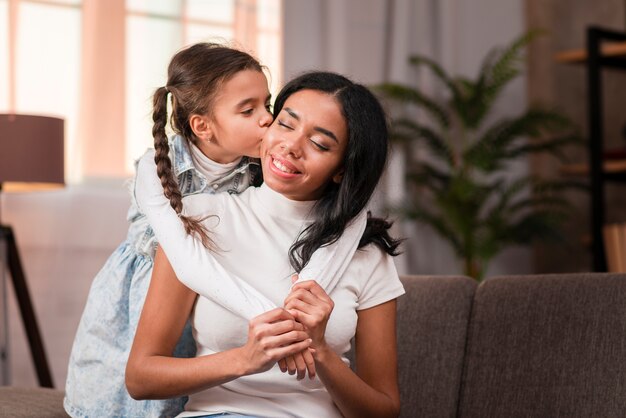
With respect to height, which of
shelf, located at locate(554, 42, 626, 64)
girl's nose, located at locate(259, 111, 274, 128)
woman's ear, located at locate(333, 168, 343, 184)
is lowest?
woman's ear, located at locate(333, 168, 343, 184)

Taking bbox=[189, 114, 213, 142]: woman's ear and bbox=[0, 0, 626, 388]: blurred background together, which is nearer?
bbox=[189, 114, 213, 142]: woman's ear

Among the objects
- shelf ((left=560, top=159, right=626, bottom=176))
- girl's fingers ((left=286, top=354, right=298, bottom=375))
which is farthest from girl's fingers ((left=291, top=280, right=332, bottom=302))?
shelf ((left=560, top=159, right=626, bottom=176))

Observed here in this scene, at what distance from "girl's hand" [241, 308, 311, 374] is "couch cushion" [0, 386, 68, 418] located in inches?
27.4

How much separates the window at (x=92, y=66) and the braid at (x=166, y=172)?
7.37 feet

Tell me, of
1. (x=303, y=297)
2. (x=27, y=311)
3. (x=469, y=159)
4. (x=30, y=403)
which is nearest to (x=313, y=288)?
(x=303, y=297)

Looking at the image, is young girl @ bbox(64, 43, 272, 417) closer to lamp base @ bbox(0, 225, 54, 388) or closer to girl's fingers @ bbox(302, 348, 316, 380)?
girl's fingers @ bbox(302, 348, 316, 380)

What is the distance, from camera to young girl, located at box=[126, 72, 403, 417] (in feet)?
5.15

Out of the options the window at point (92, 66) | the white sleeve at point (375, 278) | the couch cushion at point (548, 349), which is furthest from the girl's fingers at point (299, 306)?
the window at point (92, 66)

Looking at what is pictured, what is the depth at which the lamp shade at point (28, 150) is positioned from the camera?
10.7 ft

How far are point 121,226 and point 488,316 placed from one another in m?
2.42

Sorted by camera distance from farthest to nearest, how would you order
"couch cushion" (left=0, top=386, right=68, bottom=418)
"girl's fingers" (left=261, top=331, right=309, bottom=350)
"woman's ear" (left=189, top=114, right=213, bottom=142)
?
"couch cushion" (left=0, top=386, right=68, bottom=418), "woman's ear" (left=189, top=114, right=213, bottom=142), "girl's fingers" (left=261, top=331, right=309, bottom=350)

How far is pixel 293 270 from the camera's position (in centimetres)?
168

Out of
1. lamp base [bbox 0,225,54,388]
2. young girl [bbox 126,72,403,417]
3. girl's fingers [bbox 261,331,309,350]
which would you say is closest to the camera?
girl's fingers [bbox 261,331,309,350]

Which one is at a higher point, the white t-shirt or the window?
the window
